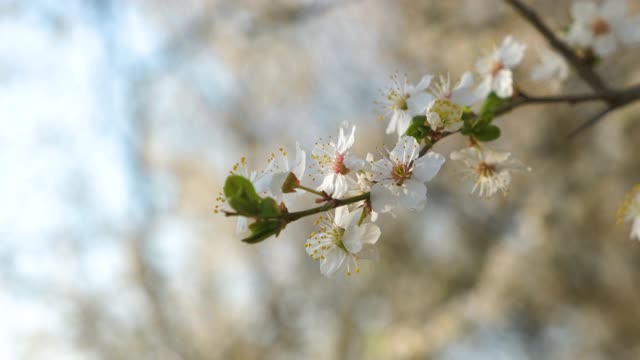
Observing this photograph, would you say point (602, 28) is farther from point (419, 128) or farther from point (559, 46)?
point (419, 128)

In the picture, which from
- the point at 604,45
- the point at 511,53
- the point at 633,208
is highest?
the point at 511,53

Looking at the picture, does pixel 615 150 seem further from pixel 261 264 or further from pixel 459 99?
pixel 261 264

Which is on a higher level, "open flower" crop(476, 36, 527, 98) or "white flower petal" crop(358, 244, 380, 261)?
"open flower" crop(476, 36, 527, 98)

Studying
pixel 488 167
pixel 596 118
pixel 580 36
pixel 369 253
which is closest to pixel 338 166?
pixel 369 253

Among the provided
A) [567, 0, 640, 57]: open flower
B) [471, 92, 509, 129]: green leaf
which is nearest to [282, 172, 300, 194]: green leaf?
[471, 92, 509, 129]: green leaf

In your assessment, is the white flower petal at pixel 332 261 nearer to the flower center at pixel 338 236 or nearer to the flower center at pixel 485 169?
the flower center at pixel 338 236

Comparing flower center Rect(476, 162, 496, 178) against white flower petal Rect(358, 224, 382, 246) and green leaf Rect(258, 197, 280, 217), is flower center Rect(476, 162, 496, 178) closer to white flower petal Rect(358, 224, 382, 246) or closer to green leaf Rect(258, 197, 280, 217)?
white flower petal Rect(358, 224, 382, 246)

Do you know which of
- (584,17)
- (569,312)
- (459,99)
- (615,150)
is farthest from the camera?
(569,312)

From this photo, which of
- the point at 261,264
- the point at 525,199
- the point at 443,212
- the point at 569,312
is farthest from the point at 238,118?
the point at 569,312
